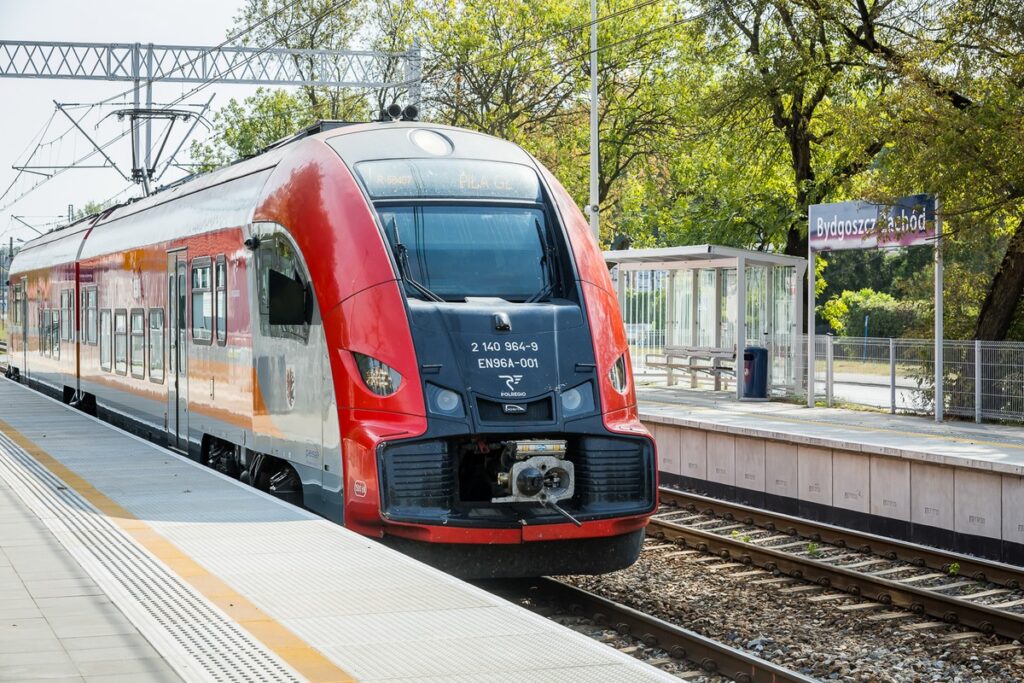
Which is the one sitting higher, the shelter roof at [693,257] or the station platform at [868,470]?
the shelter roof at [693,257]

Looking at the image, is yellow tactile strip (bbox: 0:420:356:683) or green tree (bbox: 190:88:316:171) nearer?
yellow tactile strip (bbox: 0:420:356:683)

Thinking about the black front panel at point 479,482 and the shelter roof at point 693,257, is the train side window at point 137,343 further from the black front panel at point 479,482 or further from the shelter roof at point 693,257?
the shelter roof at point 693,257

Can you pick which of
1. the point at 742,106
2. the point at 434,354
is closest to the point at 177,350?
the point at 434,354

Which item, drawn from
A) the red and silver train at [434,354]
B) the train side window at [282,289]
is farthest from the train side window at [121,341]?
the train side window at [282,289]

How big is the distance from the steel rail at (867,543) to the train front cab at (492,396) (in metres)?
3.51

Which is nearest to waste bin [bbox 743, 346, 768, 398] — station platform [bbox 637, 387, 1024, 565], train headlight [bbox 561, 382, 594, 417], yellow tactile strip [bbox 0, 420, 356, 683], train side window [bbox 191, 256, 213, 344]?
station platform [bbox 637, 387, 1024, 565]

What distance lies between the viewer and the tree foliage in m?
18.7

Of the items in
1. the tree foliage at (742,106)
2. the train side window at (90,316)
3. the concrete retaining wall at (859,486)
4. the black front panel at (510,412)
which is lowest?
the concrete retaining wall at (859,486)

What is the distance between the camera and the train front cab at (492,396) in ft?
30.0

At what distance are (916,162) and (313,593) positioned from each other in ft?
45.7

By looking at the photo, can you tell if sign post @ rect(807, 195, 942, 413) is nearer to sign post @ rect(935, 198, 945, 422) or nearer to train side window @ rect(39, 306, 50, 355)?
sign post @ rect(935, 198, 945, 422)

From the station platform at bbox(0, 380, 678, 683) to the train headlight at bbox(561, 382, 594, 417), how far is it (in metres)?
1.81

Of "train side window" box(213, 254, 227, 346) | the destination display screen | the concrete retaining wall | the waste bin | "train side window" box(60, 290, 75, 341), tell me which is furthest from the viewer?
the waste bin

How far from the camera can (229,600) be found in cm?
691
